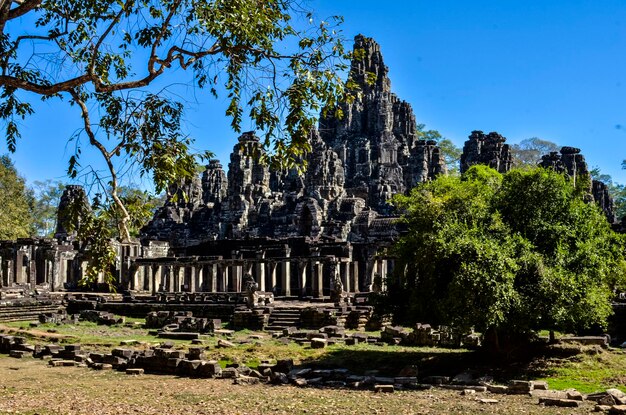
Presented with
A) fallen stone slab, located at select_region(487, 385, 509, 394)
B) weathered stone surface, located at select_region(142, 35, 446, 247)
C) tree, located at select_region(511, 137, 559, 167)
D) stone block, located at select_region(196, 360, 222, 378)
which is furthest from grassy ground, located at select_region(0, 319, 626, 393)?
tree, located at select_region(511, 137, 559, 167)

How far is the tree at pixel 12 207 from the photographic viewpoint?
5288 cm

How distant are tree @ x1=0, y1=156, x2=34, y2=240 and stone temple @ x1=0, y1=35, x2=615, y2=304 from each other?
3.75 metres

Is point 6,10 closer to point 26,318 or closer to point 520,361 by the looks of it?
point 520,361

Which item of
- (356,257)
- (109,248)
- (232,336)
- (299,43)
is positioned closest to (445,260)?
(299,43)

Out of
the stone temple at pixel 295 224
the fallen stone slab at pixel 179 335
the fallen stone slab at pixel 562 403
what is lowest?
the fallen stone slab at pixel 562 403

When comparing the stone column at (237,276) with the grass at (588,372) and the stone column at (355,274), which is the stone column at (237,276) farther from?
the grass at (588,372)

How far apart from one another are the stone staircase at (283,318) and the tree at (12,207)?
3040cm

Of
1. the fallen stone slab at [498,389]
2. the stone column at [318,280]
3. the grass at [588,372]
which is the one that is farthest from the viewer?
the stone column at [318,280]

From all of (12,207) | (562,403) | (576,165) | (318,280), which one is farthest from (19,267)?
(576,165)

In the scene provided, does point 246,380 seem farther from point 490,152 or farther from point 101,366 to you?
point 490,152

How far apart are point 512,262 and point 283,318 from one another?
573 inches

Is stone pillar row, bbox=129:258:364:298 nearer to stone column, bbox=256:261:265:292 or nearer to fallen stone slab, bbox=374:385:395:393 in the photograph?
stone column, bbox=256:261:265:292

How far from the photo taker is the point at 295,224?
174 ft

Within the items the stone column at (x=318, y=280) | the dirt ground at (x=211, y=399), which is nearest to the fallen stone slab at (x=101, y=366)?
the dirt ground at (x=211, y=399)
